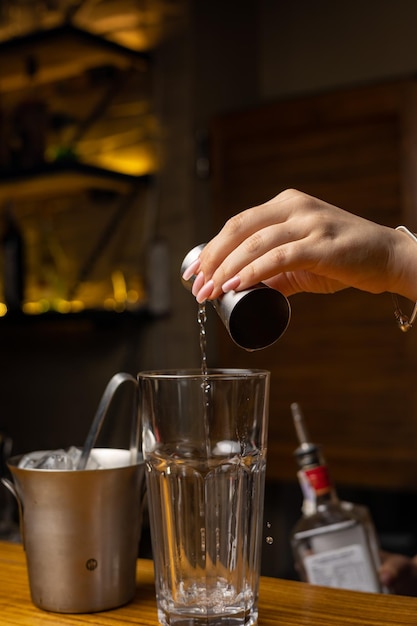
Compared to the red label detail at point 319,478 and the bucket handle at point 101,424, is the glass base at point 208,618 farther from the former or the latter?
the red label detail at point 319,478

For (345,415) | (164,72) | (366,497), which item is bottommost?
(366,497)

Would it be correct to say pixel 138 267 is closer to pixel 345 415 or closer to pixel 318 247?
pixel 345 415

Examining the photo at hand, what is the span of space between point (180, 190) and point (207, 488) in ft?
6.63

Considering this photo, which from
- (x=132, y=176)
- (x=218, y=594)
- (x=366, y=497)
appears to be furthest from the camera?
(x=132, y=176)

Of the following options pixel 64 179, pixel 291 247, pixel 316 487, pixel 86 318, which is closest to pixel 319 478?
pixel 316 487

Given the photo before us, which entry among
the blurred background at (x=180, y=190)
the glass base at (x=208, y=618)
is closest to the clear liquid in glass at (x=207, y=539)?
the glass base at (x=208, y=618)

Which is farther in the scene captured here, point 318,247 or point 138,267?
point 138,267

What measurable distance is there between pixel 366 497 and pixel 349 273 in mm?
1762

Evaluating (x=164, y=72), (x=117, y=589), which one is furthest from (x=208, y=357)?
(x=117, y=589)

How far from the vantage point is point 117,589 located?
2.43 feet

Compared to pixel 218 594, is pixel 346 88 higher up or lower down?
higher up

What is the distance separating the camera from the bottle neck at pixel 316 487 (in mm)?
938

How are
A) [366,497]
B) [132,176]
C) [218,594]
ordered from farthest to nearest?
[132,176] < [366,497] < [218,594]

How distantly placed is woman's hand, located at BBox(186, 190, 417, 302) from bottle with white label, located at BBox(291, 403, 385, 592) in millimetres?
281
